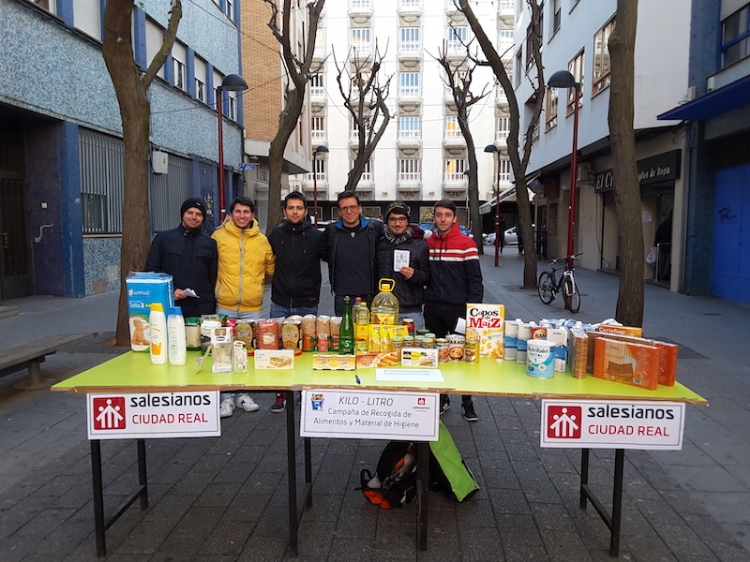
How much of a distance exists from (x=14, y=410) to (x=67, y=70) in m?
8.53

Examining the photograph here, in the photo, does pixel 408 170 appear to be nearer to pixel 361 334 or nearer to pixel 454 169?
pixel 454 169

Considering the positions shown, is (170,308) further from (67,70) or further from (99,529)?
(67,70)

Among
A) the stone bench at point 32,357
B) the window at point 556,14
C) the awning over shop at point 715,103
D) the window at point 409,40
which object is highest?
the window at point 409,40

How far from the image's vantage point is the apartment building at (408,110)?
5041 cm

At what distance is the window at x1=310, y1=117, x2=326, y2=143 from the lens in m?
51.6

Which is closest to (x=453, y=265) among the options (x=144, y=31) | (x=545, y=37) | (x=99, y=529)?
(x=99, y=529)

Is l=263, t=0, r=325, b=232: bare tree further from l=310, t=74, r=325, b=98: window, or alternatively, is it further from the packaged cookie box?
l=310, t=74, r=325, b=98: window

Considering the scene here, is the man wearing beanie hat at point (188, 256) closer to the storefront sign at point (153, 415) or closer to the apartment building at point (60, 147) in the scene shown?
the storefront sign at point (153, 415)

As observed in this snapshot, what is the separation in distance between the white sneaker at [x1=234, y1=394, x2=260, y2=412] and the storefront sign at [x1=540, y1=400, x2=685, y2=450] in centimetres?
320

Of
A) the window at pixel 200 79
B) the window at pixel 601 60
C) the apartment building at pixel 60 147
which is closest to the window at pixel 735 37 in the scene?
the window at pixel 601 60

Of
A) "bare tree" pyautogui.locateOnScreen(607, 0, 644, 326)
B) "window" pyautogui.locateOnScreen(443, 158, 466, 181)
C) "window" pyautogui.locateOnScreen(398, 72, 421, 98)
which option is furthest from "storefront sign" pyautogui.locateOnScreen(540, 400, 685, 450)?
"window" pyautogui.locateOnScreen(398, 72, 421, 98)

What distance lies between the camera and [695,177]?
12.8m

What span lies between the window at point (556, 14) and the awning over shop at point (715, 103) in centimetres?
1125

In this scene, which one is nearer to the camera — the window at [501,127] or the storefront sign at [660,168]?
the storefront sign at [660,168]
